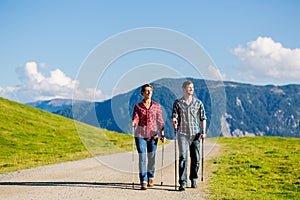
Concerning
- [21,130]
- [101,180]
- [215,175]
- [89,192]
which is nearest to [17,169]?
Result: [101,180]

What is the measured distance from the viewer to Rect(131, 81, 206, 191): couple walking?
11.7 meters

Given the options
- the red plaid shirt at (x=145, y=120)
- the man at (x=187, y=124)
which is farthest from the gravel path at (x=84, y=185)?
the red plaid shirt at (x=145, y=120)

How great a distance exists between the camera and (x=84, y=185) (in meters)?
12.8

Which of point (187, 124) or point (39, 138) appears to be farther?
point (39, 138)

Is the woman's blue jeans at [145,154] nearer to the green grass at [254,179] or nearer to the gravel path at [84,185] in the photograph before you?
the gravel path at [84,185]

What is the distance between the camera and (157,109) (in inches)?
471

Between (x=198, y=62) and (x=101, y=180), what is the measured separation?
542 cm

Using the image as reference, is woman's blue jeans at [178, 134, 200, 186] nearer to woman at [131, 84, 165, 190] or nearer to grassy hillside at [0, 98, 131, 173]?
woman at [131, 84, 165, 190]

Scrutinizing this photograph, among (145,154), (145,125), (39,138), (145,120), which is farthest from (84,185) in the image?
(39,138)

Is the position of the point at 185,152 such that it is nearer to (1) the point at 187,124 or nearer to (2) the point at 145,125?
(1) the point at 187,124

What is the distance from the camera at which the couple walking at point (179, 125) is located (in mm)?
11672

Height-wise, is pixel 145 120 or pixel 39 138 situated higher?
pixel 145 120

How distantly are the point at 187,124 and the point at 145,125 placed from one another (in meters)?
1.22

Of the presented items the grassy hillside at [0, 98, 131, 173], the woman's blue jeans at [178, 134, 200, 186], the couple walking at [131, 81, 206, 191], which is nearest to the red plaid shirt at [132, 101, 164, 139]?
the couple walking at [131, 81, 206, 191]
